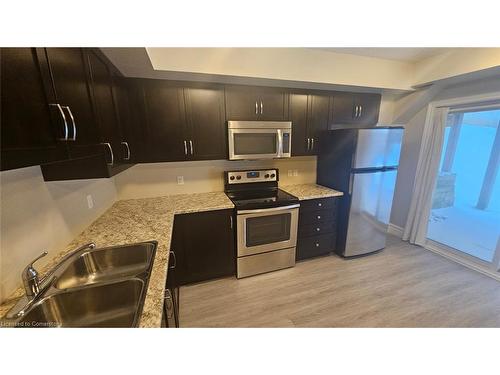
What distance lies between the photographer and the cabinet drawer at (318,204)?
97.4 inches

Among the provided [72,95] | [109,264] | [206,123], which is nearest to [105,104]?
[72,95]

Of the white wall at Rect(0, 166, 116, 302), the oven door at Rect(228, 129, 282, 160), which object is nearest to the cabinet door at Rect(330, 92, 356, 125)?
the oven door at Rect(228, 129, 282, 160)

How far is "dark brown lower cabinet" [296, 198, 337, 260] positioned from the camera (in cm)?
251

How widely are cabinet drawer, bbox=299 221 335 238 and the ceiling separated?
2.04 m

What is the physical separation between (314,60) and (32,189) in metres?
2.60

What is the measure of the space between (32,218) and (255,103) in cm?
206

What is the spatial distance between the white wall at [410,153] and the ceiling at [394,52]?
68cm

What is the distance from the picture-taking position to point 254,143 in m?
2.30

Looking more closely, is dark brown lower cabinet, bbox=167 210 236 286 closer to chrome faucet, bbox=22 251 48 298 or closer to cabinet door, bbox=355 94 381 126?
chrome faucet, bbox=22 251 48 298

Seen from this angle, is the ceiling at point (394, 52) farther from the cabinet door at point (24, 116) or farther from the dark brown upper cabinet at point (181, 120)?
the cabinet door at point (24, 116)

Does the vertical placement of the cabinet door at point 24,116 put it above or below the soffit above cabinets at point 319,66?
below

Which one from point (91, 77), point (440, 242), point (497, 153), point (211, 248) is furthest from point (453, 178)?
point (91, 77)

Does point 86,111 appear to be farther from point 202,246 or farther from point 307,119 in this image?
point 307,119

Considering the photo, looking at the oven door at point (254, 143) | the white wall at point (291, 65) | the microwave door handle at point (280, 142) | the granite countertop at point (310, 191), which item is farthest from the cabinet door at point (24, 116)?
the granite countertop at point (310, 191)
